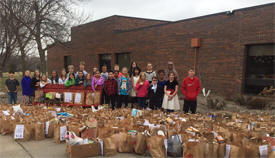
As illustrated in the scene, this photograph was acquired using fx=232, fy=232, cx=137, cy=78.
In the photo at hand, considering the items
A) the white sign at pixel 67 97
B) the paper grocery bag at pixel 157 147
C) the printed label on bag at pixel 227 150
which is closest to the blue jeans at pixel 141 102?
the white sign at pixel 67 97

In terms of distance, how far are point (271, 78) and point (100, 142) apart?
8405mm

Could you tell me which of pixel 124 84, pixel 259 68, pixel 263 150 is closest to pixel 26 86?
pixel 124 84

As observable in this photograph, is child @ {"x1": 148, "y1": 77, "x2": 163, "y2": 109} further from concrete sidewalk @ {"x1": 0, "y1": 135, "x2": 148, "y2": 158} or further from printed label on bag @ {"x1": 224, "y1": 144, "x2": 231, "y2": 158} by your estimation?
printed label on bag @ {"x1": 224, "y1": 144, "x2": 231, "y2": 158}

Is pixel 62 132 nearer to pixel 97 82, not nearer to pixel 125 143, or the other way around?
pixel 125 143

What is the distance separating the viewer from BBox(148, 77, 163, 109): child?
690 cm

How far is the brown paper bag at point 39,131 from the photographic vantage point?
14.9 ft

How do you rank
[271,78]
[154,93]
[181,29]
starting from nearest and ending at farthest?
[154,93]
[271,78]
[181,29]

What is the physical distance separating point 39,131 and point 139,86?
10.7 ft

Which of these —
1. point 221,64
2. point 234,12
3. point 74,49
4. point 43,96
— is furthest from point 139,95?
point 74,49

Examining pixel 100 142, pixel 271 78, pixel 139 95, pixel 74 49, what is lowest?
pixel 100 142

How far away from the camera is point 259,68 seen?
9.83 metres

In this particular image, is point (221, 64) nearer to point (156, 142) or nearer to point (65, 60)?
point (156, 142)

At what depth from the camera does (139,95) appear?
7.11m

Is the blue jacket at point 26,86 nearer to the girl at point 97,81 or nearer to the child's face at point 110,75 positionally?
the girl at point 97,81
